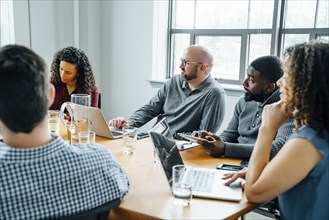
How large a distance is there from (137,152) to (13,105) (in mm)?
915

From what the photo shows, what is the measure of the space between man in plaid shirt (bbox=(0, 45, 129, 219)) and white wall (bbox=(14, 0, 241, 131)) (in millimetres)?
2929

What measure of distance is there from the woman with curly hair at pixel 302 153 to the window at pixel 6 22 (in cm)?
308

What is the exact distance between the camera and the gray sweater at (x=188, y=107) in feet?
8.15

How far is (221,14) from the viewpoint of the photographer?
376 cm

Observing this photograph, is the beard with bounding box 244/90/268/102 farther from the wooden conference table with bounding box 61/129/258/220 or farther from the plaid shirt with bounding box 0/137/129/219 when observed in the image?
the plaid shirt with bounding box 0/137/129/219

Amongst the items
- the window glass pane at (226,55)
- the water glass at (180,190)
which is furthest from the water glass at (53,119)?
the window glass pane at (226,55)

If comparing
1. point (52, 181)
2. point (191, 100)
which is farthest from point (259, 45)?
point (52, 181)

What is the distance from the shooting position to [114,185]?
1.11 m

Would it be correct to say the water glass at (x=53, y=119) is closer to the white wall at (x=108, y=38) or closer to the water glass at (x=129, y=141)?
the water glass at (x=129, y=141)

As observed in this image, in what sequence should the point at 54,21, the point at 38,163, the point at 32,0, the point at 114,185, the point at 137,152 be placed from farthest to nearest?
the point at 54,21 < the point at 32,0 < the point at 137,152 < the point at 114,185 < the point at 38,163

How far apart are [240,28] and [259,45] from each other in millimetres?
271

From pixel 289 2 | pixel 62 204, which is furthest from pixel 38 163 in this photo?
pixel 289 2

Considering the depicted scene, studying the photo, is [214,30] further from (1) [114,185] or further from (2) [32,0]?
(1) [114,185]

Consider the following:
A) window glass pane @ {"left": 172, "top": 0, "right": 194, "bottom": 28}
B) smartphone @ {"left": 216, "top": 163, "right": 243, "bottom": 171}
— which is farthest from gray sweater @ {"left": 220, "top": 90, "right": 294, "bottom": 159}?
window glass pane @ {"left": 172, "top": 0, "right": 194, "bottom": 28}
